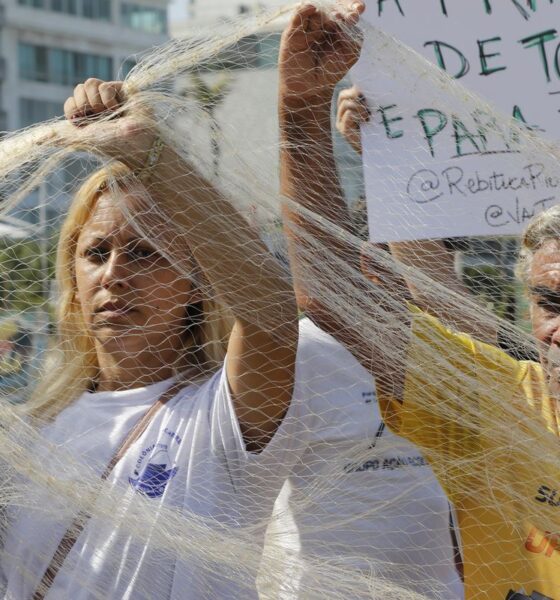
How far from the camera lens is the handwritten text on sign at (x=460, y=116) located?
222cm

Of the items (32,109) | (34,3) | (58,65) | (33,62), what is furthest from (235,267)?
(34,3)

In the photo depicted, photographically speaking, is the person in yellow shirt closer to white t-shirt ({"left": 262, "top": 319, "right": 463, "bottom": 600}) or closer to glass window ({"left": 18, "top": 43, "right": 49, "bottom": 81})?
white t-shirt ({"left": 262, "top": 319, "right": 463, "bottom": 600})

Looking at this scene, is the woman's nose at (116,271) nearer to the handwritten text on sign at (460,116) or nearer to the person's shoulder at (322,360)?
the person's shoulder at (322,360)

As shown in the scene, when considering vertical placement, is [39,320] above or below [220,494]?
above

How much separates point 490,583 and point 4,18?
1506 inches

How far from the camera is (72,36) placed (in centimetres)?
3862

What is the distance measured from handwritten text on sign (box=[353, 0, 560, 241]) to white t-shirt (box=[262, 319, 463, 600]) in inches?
13.8

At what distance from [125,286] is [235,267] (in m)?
0.25

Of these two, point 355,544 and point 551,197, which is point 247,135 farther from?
point 355,544

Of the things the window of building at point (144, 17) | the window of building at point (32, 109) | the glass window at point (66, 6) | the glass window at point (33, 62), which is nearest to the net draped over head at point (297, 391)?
the window of building at point (32, 109)

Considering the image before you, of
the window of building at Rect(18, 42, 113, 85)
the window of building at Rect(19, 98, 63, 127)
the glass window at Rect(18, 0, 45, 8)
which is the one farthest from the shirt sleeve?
the glass window at Rect(18, 0, 45, 8)

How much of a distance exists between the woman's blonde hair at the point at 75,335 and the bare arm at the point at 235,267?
0.45 ft

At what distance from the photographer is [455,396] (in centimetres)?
207

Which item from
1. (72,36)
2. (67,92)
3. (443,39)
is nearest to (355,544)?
(443,39)
